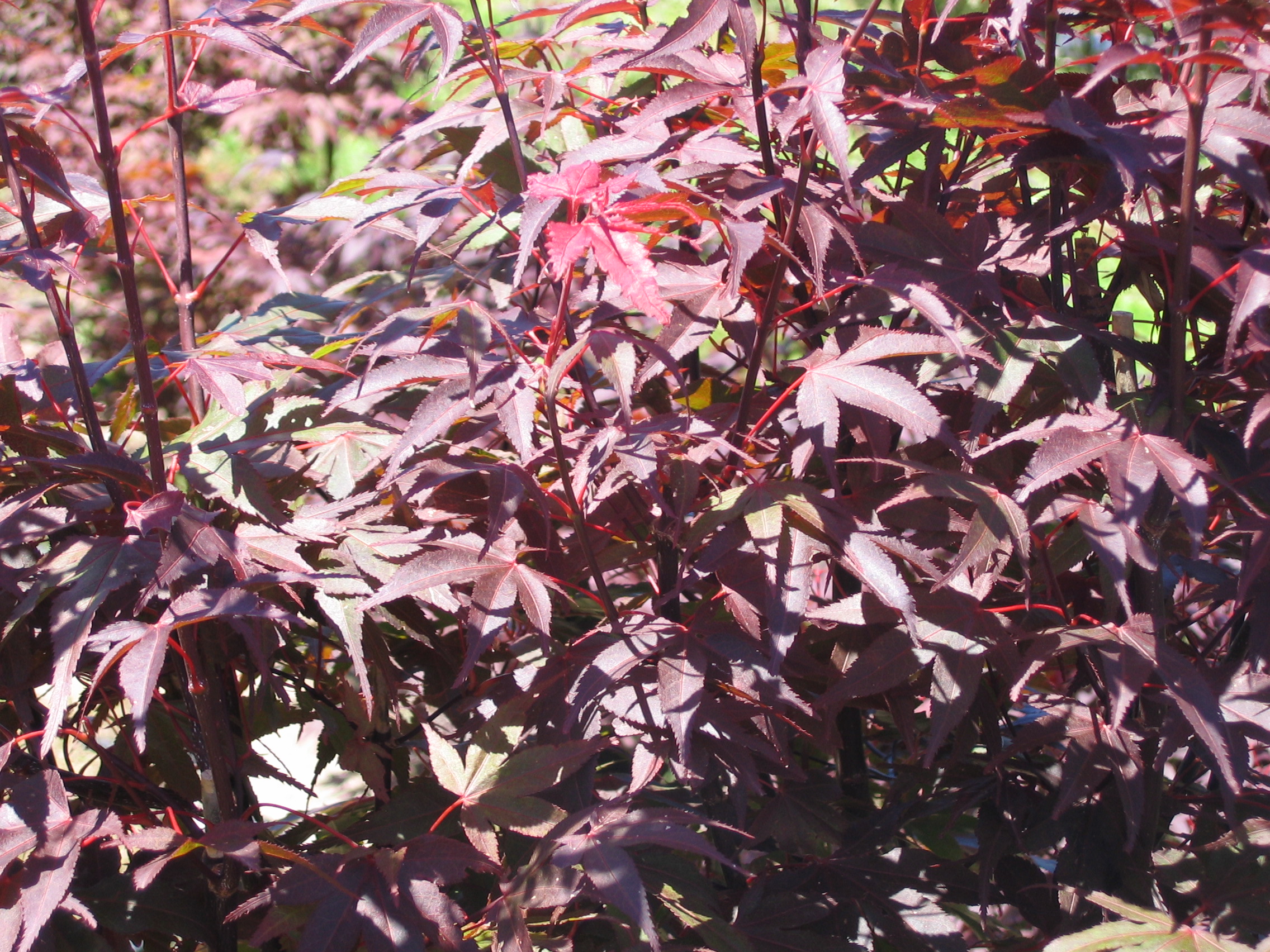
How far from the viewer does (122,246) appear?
96cm

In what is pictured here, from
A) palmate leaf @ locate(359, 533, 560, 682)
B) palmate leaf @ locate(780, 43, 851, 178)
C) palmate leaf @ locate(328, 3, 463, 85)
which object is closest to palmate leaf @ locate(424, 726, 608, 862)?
palmate leaf @ locate(359, 533, 560, 682)

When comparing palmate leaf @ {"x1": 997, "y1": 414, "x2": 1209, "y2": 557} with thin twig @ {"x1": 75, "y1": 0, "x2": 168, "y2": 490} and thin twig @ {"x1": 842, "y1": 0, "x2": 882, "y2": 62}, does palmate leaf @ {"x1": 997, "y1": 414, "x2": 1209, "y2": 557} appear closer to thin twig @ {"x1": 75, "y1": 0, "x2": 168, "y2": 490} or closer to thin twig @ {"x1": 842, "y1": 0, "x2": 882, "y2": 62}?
thin twig @ {"x1": 842, "y1": 0, "x2": 882, "y2": 62}

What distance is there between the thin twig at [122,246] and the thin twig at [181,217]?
0.15 m

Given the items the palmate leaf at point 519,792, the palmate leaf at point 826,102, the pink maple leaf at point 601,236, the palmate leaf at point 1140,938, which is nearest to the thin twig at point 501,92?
the pink maple leaf at point 601,236

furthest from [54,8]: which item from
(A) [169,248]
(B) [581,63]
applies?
(B) [581,63]

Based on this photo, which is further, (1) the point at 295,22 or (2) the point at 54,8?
(2) the point at 54,8

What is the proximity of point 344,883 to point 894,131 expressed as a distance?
949 mm

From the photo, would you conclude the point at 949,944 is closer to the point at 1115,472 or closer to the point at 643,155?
the point at 1115,472

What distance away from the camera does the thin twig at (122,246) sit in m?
0.90

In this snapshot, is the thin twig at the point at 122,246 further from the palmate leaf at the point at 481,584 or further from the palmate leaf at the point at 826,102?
the palmate leaf at the point at 826,102

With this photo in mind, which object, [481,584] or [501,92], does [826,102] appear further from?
[481,584]

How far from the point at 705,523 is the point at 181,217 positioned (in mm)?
770

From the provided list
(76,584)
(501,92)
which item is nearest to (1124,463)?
(501,92)

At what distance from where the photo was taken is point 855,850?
1.13 meters
